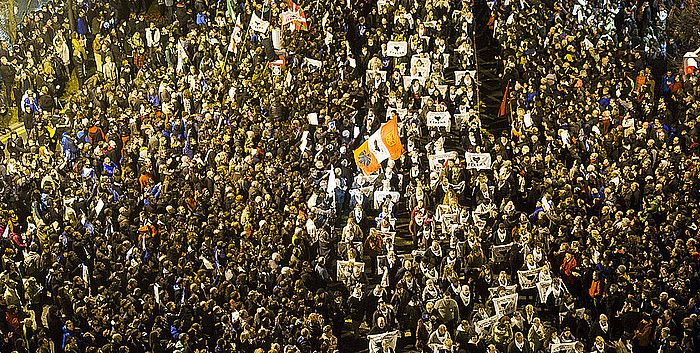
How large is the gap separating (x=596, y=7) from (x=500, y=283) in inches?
591

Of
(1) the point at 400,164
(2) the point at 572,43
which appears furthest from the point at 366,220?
(2) the point at 572,43

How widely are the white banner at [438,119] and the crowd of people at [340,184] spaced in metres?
0.13

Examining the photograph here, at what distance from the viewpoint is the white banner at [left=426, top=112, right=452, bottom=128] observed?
4722 centimetres

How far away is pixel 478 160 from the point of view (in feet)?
148

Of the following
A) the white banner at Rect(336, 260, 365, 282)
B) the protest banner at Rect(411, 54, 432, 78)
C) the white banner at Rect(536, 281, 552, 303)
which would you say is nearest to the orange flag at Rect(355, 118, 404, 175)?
the white banner at Rect(336, 260, 365, 282)

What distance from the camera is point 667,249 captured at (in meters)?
42.4

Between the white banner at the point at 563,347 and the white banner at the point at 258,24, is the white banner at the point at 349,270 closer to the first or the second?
the white banner at the point at 563,347

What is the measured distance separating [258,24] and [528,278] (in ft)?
44.7

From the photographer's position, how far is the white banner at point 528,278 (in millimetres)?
41500

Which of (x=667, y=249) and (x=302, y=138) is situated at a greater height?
(x=302, y=138)

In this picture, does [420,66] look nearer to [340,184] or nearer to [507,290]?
[340,184]

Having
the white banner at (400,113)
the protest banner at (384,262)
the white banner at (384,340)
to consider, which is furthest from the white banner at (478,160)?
the white banner at (384,340)

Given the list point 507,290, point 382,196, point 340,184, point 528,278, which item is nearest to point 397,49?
point 340,184

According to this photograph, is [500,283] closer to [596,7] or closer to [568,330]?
[568,330]
